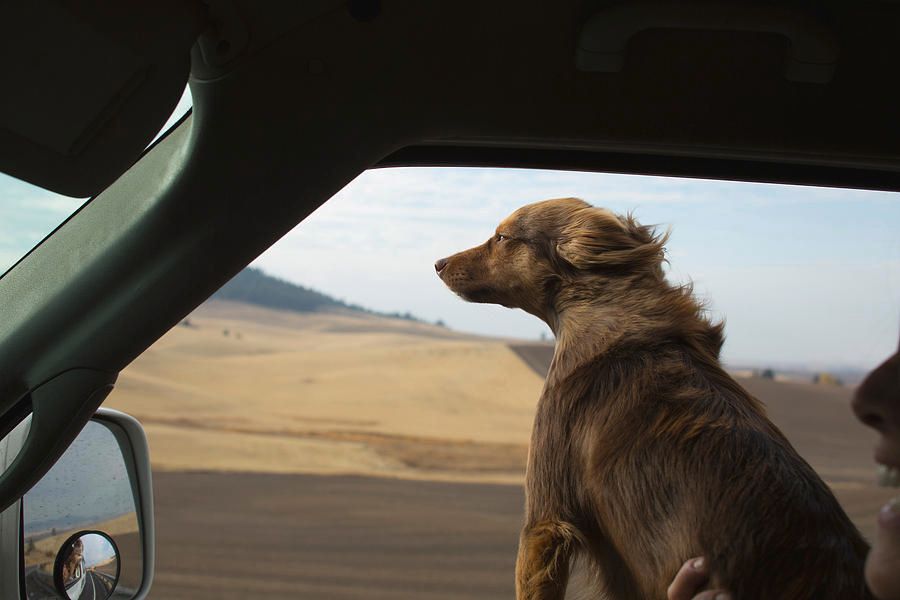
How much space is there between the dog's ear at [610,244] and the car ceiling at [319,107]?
424 millimetres

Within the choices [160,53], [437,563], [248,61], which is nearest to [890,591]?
[160,53]

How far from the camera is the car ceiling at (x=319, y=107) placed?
151 cm

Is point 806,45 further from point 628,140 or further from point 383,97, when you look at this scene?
point 383,97

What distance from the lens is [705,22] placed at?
1.53 meters

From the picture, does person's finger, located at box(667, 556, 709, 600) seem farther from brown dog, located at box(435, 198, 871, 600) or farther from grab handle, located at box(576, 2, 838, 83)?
grab handle, located at box(576, 2, 838, 83)

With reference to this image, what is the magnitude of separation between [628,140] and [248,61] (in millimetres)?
815

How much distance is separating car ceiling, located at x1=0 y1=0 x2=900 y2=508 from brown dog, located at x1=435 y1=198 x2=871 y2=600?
0.48 metres

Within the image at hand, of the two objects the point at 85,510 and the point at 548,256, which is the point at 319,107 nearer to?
the point at 548,256

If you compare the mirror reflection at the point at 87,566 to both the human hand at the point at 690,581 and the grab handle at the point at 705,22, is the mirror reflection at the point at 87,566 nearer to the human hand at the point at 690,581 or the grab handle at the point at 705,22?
the human hand at the point at 690,581

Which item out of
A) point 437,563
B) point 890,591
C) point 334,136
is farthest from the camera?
point 437,563

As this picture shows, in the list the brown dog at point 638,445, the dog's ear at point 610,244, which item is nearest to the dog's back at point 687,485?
the brown dog at point 638,445

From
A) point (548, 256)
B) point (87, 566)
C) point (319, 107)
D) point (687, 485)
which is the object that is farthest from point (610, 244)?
point (87, 566)

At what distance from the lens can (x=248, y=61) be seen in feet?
4.98

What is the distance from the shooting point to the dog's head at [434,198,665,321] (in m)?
2.10
